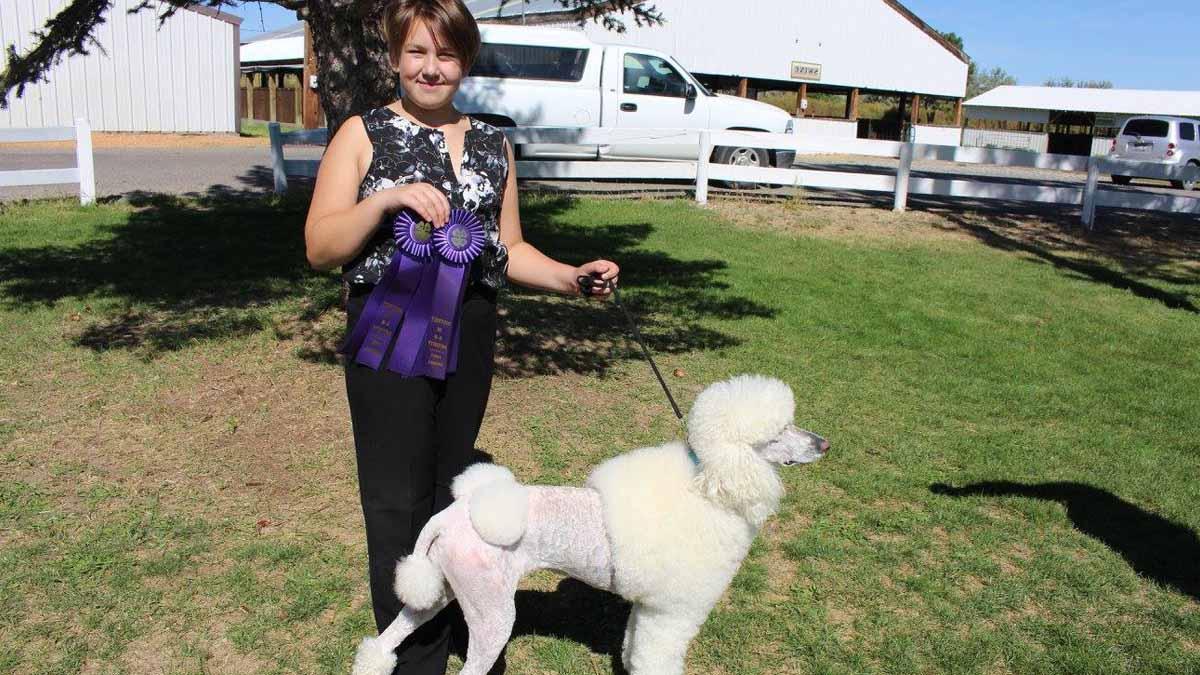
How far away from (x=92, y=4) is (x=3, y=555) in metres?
4.92

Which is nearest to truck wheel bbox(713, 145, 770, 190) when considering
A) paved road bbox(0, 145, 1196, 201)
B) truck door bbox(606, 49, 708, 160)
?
truck door bbox(606, 49, 708, 160)

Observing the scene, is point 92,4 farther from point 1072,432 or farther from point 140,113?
point 140,113

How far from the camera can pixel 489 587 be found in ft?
8.13

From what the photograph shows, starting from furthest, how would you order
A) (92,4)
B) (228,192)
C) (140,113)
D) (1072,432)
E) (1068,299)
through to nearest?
(140,113)
(228,192)
(1068,299)
(92,4)
(1072,432)

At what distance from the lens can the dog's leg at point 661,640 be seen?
2.69 metres

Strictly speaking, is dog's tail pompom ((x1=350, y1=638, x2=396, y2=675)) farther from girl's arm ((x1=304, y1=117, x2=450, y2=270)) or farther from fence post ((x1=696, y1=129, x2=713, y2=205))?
fence post ((x1=696, y1=129, x2=713, y2=205))

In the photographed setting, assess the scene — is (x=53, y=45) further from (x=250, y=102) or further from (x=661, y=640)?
(x=250, y=102)

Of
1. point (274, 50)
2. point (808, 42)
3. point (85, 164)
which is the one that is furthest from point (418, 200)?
point (274, 50)

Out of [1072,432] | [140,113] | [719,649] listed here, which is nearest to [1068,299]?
[1072,432]

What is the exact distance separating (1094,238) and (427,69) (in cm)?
1281

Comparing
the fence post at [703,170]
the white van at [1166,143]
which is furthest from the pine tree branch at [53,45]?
the white van at [1166,143]

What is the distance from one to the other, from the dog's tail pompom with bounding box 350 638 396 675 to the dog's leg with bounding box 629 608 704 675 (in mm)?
726

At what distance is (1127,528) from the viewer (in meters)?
4.42

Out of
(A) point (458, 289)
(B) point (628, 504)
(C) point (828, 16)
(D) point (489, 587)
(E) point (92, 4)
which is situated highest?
(C) point (828, 16)
